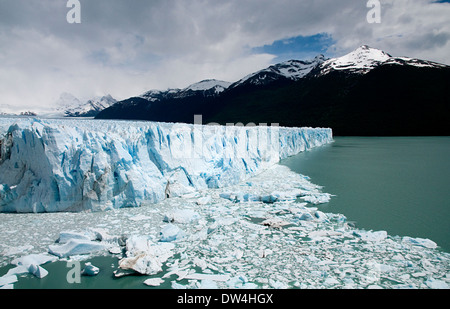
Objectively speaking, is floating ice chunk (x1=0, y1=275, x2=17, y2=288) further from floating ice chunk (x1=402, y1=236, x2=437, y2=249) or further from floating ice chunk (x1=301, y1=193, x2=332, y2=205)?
floating ice chunk (x1=301, y1=193, x2=332, y2=205)

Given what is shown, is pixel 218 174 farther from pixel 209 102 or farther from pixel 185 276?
pixel 209 102

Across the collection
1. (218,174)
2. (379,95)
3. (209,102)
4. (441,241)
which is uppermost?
(209,102)

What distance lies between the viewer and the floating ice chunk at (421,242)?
3.94 metres

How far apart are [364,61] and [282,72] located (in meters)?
31.4

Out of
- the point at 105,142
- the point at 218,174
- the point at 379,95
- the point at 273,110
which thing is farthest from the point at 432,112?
the point at 105,142

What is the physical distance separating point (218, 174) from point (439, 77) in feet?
177

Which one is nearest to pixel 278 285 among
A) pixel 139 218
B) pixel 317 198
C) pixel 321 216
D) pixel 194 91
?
pixel 321 216

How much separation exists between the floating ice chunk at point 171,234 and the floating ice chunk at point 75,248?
0.90 metres

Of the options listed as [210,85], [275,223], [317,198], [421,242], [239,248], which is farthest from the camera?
[210,85]

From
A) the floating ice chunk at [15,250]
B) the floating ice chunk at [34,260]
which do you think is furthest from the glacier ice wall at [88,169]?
the floating ice chunk at [34,260]

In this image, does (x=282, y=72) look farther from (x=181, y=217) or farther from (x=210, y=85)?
(x=181, y=217)

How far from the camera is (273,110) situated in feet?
187

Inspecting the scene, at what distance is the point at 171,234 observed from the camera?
13.6ft
